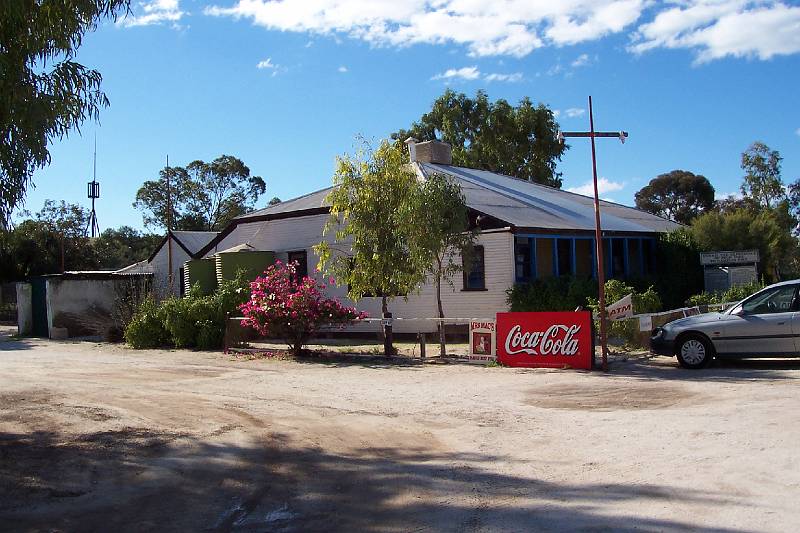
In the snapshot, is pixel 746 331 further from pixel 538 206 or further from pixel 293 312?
pixel 538 206

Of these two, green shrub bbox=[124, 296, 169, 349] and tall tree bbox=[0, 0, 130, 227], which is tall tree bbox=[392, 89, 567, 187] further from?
tall tree bbox=[0, 0, 130, 227]

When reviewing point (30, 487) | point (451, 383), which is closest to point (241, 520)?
point (30, 487)

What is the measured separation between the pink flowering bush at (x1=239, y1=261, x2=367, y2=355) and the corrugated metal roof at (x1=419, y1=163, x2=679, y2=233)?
15.2ft

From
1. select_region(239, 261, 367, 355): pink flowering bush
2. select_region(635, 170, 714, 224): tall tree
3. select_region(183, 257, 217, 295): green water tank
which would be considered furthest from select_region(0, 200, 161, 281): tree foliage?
select_region(635, 170, 714, 224): tall tree

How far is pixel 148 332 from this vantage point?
75.2 feet

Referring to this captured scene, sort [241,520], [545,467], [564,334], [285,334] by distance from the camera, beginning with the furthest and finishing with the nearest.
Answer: [285,334]
[564,334]
[545,467]
[241,520]

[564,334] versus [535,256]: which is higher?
[535,256]

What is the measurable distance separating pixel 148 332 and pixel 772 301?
16.8 m

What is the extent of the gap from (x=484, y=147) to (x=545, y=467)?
39.3 metres

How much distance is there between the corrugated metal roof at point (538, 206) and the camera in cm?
2324

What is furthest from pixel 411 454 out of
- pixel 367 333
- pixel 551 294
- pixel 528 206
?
pixel 528 206

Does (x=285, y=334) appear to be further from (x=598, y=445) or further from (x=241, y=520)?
(x=241, y=520)

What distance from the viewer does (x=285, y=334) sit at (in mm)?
18766

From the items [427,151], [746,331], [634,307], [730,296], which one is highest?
[427,151]
